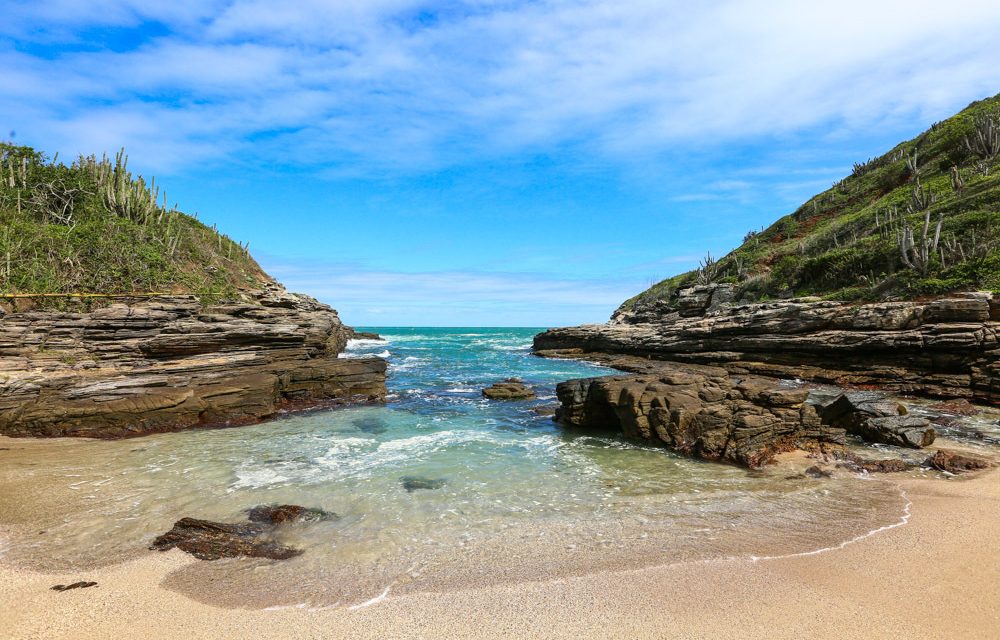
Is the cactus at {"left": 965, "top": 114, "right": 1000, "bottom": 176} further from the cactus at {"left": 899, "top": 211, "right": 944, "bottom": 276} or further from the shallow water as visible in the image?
the shallow water

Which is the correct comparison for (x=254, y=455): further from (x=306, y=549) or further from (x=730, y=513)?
(x=730, y=513)

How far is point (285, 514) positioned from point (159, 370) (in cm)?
1054

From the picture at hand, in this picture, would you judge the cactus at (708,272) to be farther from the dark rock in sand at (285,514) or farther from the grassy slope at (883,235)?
the dark rock in sand at (285,514)

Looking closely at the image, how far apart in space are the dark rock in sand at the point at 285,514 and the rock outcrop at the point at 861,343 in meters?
20.9

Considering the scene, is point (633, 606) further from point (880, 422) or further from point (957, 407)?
point (957, 407)

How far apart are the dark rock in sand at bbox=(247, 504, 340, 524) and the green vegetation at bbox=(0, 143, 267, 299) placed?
17.4m

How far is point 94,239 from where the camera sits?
21094 mm

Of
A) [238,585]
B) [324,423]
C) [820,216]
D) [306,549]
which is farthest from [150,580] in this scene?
[820,216]

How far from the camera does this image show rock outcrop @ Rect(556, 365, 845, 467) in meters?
10.3

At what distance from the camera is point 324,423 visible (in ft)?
47.1

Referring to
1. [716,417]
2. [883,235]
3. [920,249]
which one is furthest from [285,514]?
[883,235]

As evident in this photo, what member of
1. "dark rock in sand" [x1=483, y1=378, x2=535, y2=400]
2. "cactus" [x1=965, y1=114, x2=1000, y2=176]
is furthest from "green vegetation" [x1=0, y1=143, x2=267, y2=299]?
"cactus" [x1=965, y1=114, x2=1000, y2=176]

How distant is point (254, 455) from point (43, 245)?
58.8ft

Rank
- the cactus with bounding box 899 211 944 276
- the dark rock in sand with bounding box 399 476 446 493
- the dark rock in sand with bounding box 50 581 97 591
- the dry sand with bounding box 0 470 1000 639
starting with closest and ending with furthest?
1. the dry sand with bounding box 0 470 1000 639
2. the dark rock in sand with bounding box 50 581 97 591
3. the dark rock in sand with bounding box 399 476 446 493
4. the cactus with bounding box 899 211 944 276
